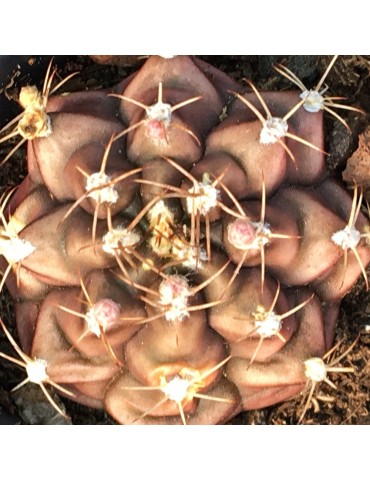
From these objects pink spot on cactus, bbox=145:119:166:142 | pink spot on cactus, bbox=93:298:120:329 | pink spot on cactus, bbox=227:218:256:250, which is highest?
pink spot on cactus, bbox=145:119:166:142

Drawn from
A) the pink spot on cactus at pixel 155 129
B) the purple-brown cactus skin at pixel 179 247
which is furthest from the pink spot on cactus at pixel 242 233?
the pink spot on cactus at pixel 155 129

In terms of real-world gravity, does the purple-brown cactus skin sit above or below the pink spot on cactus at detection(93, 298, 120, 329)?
above

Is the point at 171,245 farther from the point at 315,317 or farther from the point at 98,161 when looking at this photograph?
the point at 315,317

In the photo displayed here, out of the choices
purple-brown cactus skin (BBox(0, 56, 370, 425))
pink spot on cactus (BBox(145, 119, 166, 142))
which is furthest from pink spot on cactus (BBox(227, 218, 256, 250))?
pink spot on cactus (BBox(145, 119, 166, 142))

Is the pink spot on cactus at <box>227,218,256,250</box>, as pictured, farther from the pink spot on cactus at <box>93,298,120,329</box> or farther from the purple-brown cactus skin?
the pink spot on cactus at <box>93,298,120,329</box>

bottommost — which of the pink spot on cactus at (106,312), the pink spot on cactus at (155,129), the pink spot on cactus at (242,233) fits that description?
the pink spot on cactus at (106,312)

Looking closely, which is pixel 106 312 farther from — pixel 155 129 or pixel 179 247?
pixel 155 129

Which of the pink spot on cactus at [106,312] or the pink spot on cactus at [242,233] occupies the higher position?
the pink spot on cactus at [242,233]

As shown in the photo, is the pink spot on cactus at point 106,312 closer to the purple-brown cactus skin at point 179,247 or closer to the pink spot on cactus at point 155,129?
the purple-brown cactus skin at point 179,247
